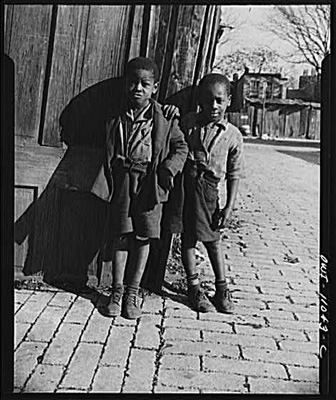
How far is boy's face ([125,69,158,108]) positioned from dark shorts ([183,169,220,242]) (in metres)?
0.40

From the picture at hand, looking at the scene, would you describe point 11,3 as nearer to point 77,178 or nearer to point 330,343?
point 77,178

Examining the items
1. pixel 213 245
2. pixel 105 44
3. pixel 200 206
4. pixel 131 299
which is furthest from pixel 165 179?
pixel 105 44

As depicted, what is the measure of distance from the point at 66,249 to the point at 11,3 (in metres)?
1.28

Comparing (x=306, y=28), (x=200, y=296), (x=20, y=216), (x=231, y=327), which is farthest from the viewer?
(x=20, y=216)

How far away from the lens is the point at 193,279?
3127mm

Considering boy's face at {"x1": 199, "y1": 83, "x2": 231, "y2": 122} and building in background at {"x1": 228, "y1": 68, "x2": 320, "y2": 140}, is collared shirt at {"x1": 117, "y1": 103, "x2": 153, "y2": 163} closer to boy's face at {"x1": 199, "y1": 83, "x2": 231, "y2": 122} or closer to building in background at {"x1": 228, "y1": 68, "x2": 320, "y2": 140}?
boy's face at {"x1": 199, "y1": 83, "x2": 231, "y2": 122}

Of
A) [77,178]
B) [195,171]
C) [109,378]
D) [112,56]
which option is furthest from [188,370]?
[112,56]

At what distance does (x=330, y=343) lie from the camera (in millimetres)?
2689

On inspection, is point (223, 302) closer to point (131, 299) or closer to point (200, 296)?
point (200, 296)

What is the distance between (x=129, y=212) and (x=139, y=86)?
1.96ft

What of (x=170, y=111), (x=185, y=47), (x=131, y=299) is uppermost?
(x=185, y=47)

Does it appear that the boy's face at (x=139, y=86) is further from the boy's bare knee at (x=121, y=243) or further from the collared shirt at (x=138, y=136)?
the boy's bare knee at (x=121, y=243)

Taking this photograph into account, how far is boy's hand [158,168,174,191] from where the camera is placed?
2.86 meters

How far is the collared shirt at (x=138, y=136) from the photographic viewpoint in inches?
113
